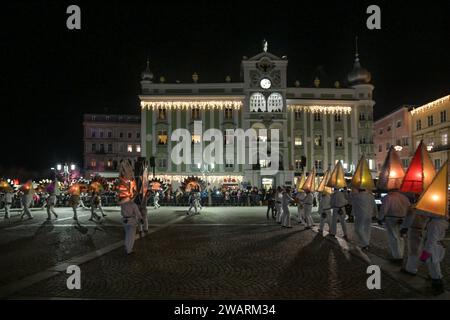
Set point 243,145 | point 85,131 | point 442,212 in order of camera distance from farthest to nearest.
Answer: point 85,131 < point 243,145 < point 442,212

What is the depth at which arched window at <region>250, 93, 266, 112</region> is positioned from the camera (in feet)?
171

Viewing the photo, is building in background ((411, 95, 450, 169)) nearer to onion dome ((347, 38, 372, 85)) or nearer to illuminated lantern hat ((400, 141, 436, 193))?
onion dome ((347, 38, 372, 85))

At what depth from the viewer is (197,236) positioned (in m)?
15.5

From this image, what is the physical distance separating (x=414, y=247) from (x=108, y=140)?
68.1 meters

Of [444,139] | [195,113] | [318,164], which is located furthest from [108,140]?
[444,139]

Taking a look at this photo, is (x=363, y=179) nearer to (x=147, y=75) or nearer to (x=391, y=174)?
(x=391, y=174)

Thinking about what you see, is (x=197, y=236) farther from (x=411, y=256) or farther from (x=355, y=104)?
(x=355, y=104)

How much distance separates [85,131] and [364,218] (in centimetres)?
6557

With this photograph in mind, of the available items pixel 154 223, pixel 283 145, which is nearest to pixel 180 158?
pixel 283 145

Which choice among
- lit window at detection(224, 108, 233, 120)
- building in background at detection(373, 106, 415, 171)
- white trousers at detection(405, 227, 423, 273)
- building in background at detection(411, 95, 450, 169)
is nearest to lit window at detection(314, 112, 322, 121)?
building in background at detection(373, 106, 415, 171)

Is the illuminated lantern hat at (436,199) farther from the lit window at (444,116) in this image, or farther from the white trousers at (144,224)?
the lit window at (444,116)

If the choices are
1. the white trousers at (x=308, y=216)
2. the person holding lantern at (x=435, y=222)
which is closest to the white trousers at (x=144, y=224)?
the white trousers at (x=308, y=216)

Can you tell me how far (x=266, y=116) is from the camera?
52.0 metres

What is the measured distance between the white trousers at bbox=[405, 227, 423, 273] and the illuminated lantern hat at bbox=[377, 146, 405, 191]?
253 cm
